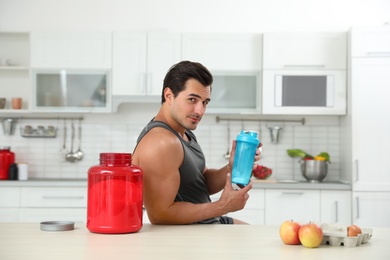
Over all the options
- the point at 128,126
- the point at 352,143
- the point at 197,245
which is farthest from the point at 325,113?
the point at 197,245

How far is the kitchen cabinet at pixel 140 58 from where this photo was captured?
4820mm

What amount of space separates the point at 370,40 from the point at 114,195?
10.7ft

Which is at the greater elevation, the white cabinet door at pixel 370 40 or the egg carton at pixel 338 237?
the white cabinet door at pixel 370 40

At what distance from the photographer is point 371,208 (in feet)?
14.8

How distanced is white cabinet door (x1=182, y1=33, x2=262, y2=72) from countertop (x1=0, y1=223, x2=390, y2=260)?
9.31 feet

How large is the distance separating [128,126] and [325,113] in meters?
1.72

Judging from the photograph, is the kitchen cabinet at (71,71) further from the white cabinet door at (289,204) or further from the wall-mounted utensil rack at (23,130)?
the white cabinet door at (289,204)

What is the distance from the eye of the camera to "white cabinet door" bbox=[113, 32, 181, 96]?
4820 millimetres

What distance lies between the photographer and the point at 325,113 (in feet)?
15.7

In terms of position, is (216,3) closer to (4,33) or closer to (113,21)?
(113,21)

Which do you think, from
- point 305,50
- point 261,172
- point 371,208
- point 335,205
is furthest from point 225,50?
point 371,208

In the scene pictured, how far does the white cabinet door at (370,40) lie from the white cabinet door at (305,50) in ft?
0.56

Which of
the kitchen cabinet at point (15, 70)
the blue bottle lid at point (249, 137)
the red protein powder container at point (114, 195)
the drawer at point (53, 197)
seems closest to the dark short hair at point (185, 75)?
the blue bottle lid at point (249, 137)

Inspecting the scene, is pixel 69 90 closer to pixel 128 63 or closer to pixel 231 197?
pixel 128 63
